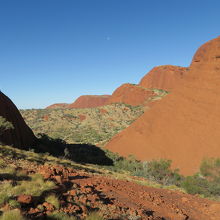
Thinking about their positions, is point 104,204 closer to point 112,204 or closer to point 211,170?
point 112,204

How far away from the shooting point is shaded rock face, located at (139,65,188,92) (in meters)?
93.8

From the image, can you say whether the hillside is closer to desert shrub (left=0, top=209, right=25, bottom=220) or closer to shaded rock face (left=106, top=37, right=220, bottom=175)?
shaded rock face (left=106, top=37, right=220, bottom=175)

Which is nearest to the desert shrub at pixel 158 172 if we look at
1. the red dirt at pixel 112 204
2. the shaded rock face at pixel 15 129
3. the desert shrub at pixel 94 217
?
the red dirt at pixel 112 204

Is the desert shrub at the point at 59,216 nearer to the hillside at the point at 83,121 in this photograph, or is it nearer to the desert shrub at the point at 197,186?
the desert shrub at the point at 197,186

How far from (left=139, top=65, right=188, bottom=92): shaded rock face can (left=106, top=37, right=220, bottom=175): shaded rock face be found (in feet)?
200

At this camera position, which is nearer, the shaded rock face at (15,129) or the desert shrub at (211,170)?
the desert shrub at (211,170)

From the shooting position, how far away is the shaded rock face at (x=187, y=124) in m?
24.4

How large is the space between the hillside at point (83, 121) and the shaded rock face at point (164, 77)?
32.3 meters

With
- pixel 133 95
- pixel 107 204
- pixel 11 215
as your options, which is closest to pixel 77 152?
pixel 107 204

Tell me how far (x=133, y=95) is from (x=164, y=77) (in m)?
25.2

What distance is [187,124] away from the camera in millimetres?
27828

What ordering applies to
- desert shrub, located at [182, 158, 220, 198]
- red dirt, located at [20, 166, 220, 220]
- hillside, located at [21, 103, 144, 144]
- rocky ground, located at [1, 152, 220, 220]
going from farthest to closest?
hillside, located at [21, 103, 144, 144] < desert shrub, located at [182, 158, 220, 198] < red dirt, located at [20, 166, 220, 220] < rocky ground, located at [1, 152, 220, 220]

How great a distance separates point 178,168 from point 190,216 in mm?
15337

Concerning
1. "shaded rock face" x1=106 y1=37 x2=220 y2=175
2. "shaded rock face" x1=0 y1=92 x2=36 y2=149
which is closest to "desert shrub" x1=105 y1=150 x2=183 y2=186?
"shaded rock face" x1=106 y1=37 x2=220 y2=175
